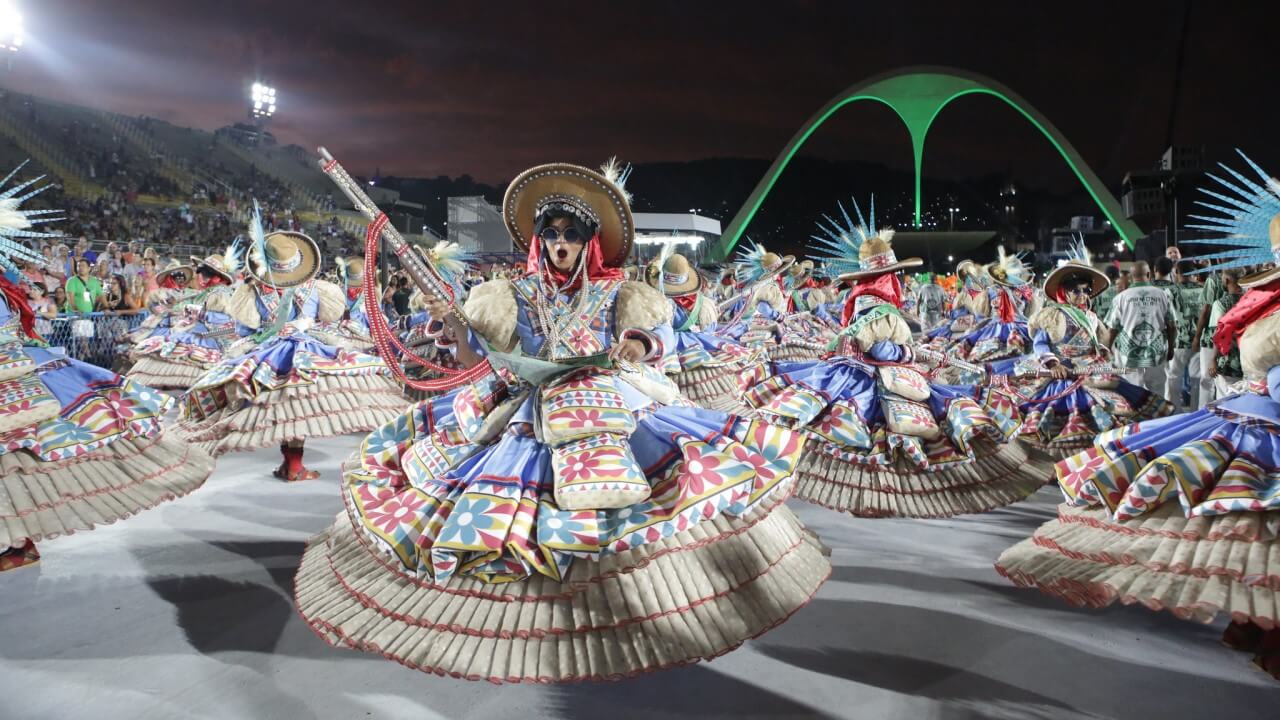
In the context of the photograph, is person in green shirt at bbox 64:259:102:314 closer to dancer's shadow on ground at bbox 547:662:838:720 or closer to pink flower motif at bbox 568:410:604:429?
pink flower motif at bbox 568:410:604:429

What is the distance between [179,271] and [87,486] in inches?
285

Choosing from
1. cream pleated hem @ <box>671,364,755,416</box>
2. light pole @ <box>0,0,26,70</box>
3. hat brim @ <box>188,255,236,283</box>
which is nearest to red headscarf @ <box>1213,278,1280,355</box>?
cream pleated hem @ <box>671,364,755,416</box>

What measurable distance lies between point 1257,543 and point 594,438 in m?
2.20

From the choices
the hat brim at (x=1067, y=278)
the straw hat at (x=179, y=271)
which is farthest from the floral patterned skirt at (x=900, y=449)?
the straw hat at (x=179, y=271)

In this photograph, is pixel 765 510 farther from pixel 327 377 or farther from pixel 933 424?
pixel 327 377

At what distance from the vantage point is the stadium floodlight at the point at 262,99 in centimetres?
1522

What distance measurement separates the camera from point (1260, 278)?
107 inches

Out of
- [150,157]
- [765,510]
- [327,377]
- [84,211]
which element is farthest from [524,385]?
[150,157]

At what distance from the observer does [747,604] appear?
2.69 m

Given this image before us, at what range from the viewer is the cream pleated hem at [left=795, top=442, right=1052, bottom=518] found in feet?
14.8

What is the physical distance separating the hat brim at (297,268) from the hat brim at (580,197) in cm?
316

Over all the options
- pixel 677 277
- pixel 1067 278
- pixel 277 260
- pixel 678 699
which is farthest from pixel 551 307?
pixel 677 277

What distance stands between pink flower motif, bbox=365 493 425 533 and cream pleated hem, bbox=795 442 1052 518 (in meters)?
2.67

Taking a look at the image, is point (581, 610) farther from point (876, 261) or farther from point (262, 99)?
point (262, 99)
